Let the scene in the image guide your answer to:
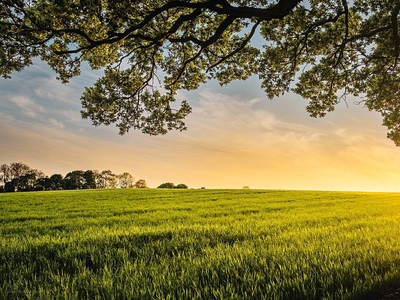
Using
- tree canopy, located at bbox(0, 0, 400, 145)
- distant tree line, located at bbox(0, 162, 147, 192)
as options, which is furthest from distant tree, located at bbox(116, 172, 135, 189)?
tree canopy, located at bbox(0, 0, 400, 145)

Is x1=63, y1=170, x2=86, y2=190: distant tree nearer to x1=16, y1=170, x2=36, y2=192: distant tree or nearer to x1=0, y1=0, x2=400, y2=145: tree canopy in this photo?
x1=16, y1=170, x2=36, y2=192: distant tree

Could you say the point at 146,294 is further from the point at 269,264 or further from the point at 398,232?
the point at 398,232

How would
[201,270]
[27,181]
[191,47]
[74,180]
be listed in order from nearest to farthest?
[201,270]
[191,47]
[27,181]
[74,180]

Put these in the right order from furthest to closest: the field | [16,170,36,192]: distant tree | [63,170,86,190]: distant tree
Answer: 1. [63,170,86,190]: distant tree
2. [16,170,36,192]: distant tree
3. the field

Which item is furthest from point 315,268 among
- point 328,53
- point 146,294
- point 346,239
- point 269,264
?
point 328,53

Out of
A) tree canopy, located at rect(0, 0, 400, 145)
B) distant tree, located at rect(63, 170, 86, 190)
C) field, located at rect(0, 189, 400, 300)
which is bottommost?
field, located at rect(0, 189, 400, 300)

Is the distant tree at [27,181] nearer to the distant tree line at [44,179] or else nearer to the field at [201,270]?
the distant tree line at [44,179]

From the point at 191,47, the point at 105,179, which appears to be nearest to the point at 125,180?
the point at 105,179

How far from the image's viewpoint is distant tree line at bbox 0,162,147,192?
130750 mm

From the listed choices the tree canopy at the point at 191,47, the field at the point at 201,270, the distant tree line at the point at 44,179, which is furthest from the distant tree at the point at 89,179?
the field at the point at 201,270

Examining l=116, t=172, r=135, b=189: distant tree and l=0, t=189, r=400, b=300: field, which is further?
l=116, t=172, r=135, b=189: distant tree

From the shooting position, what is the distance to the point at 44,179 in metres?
136

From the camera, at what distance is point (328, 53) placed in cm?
1570

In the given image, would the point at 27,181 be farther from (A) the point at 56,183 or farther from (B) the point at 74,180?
(B) the point at 74,180
